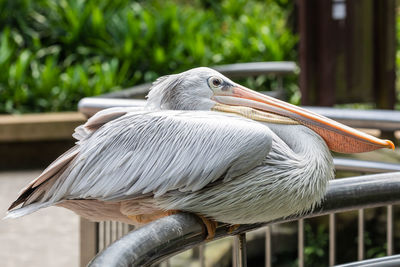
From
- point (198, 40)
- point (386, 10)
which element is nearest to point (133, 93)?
point (386, 10)

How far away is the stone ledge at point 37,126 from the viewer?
6.19 metres

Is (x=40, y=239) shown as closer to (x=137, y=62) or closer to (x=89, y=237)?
(x=89, y=237)

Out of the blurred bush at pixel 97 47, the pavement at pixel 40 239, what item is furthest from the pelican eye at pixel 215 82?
the blurred bush at pixel 97 47

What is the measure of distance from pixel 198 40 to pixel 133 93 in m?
4.18

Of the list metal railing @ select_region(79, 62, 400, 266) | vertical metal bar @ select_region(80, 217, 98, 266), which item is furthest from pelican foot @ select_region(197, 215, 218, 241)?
vertical metal bar @ select_region(80, 217, 98, 266)

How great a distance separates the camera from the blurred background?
440 centimetres

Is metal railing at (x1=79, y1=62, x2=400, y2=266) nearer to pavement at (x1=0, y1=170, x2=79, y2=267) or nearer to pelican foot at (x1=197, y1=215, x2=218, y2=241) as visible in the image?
pelican foot at (x1=197, y1=215, x2=218, y2=241)

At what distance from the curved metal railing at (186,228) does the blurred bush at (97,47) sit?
543 cm

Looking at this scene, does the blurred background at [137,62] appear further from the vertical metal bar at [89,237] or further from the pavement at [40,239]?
the vertical metal bar at [89,237]

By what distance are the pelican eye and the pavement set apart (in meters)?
2.76

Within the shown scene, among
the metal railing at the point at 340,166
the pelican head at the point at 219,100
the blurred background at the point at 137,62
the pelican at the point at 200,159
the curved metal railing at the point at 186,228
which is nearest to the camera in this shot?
the curved metal railing at the point at 186,228

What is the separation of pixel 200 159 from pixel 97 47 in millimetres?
6310

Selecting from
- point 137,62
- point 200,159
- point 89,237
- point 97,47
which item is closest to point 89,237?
point 89,237

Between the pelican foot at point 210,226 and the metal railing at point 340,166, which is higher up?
the pelican foot at point 210,226
